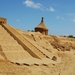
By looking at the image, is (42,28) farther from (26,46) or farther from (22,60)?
(22,60)

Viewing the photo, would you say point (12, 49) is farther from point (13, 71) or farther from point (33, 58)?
point (13, 71)

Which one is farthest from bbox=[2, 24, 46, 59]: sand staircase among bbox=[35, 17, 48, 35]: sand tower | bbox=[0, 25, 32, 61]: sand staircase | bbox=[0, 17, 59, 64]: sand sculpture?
bbox=[35, 17, 48, 35]: sand tower

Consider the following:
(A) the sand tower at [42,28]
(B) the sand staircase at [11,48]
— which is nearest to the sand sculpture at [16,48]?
(B) the sand staircase at [11,48]

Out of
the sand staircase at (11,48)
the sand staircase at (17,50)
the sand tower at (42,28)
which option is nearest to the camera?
the sand staircase at (17,50)

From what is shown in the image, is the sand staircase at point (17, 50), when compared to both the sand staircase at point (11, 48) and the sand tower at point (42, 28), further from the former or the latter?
the sand tower at point (42, 28)

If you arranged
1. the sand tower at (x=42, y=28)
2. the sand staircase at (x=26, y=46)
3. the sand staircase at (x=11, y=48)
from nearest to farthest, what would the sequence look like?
the sand staircase at (x=11, y=48) → the sand staircase at (x=26, y=46) → the sand tower at (x=42, y=28)

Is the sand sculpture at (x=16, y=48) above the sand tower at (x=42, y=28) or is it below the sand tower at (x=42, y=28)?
below

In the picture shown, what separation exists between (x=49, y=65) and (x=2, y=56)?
159 inches

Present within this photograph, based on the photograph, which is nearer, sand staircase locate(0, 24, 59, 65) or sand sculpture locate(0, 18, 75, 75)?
sand sculpture locate(0, 18, 75, 75)

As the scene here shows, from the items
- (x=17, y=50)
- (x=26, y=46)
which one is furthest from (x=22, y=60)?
(x=26, y=46)

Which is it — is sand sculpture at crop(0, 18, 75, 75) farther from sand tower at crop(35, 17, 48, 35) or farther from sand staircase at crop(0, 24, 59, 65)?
sand tower at crop(35, 17, 48, 35)

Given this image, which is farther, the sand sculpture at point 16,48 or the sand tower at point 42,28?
the sand tower at point 42,28

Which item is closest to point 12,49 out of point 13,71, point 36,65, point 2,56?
point 2,56

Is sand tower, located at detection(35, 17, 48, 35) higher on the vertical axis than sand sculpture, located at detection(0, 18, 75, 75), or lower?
higher
